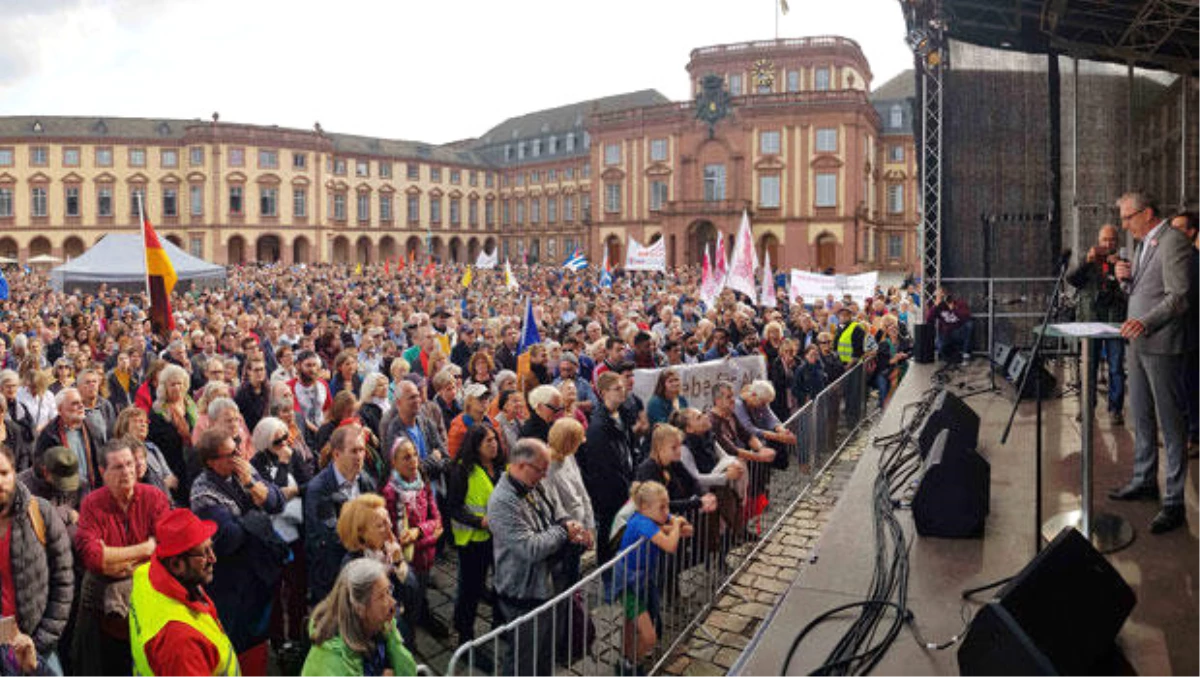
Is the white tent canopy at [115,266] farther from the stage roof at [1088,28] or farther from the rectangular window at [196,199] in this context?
the rectangular window at [196,199]

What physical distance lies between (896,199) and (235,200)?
49537mm

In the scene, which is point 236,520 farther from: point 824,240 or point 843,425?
point 824,240

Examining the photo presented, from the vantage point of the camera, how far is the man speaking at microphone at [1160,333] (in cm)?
446

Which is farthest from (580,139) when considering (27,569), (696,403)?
(27,569)

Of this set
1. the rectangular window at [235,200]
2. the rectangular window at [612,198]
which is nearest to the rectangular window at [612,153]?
the rectangular window at [612,198]

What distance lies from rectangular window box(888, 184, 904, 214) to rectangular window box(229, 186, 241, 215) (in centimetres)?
4878

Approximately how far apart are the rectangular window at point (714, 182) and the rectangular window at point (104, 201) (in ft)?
153

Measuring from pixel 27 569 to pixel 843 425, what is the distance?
414 inches

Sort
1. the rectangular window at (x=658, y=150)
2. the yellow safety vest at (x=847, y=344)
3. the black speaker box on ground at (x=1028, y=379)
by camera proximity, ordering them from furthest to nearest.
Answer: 1. the rectangular window at (x=658, y=150)
2. the yellow safety vest at (x=847, y=344)
3. the black speaker box on ground at (x=1028, y=379)

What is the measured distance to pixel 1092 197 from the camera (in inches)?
579

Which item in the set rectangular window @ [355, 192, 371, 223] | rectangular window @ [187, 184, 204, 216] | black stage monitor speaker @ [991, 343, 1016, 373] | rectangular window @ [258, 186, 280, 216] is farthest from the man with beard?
rectangular window @ [355, 192, 371, 223]

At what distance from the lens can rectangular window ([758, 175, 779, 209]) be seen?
52.9 meters

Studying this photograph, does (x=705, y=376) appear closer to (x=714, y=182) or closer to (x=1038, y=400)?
(x=1038, y=400)

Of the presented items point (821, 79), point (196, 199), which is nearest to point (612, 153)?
point (821, 79)
